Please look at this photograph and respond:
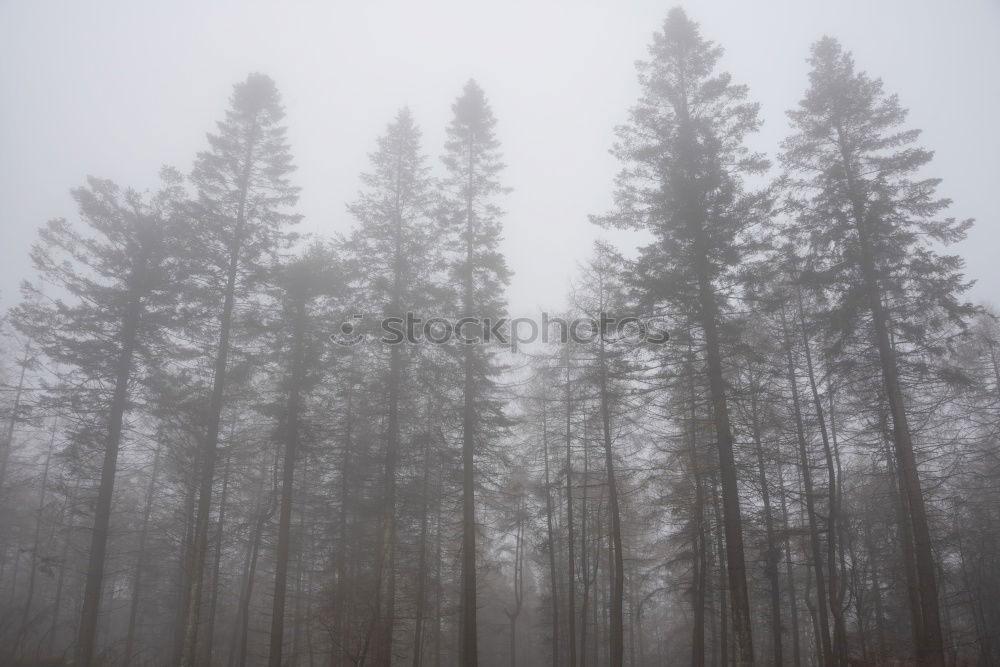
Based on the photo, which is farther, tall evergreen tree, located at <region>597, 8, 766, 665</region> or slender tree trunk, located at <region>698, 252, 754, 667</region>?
tall evergreen tree, located at <region>597, 8, 766, 665</region>

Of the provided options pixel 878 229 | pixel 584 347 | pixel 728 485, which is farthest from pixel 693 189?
pixel 728 485

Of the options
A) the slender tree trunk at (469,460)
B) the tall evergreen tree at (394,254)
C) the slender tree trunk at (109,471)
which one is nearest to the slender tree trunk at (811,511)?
the slender tree trunk at (469,460)

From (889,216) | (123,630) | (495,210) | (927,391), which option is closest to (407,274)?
(495,210)

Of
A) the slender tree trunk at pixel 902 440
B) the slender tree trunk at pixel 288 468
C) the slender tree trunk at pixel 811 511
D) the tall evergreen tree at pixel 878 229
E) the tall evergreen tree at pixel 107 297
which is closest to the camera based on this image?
the slender tree trunk at pixel 902 440

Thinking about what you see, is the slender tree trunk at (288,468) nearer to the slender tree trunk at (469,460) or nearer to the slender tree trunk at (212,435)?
the slender tree trunk at (212,435)

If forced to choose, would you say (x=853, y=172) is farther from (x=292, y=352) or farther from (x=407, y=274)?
(x=292, y=352)

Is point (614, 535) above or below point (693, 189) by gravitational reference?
below

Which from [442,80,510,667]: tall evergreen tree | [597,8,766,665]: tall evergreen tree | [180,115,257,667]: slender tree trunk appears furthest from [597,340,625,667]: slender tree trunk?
[180,115,257,667]: slender tree trunk

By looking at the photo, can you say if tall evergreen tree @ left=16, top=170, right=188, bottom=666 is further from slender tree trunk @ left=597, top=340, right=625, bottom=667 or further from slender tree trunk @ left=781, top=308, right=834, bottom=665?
slender tree trunk @ left=781, top=308, right=834, bottom=665

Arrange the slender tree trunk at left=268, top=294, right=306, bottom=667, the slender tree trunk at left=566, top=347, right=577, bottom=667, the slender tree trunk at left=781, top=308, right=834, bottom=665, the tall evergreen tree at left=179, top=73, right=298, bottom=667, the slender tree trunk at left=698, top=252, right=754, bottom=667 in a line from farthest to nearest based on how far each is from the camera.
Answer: the slender tree trunk at left=566, top=347, right=577, bottom=667, the tall evergreen tree at left=179, top=73, right=298, bottom=667, the slender tree trunk at left=781, top=308, right=834, bottom=665, the slender tree trunk at left=268, top=294, right=306, bottom=667, the slender tree trunk at left=698, top=252, right=754, bottom=667

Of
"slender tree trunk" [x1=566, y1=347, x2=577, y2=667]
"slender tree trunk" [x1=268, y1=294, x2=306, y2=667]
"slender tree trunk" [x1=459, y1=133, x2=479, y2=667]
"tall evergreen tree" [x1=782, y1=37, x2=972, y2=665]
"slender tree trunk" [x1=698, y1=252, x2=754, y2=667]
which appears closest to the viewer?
"slender tree trunk" [x1=698, y1=252, x2=754, y2=667]

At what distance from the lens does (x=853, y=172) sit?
15445 millimetres

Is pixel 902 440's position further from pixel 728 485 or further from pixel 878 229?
pixel 878 229

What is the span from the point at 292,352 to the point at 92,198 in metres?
7.74
